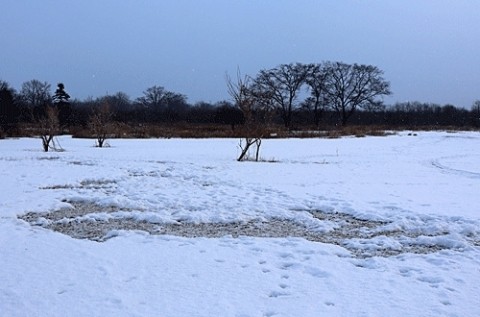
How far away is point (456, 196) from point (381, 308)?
24.0ft

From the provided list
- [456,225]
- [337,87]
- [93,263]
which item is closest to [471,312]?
A: [456,225]

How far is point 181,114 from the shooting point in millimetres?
74812

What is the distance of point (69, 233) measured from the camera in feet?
21.5

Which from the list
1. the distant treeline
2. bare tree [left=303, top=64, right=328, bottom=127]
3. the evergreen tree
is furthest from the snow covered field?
bare tree [left=303, top=64, right=328, bottom=127]

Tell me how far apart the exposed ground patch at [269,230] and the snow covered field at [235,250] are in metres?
0.03

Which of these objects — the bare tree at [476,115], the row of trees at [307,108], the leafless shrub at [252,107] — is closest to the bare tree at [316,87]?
the row of trees at [307,108]

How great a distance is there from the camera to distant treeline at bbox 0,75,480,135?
4546 centimetres

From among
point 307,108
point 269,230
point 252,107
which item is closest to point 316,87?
point 307,108

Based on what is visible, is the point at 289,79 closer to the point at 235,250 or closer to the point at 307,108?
the point at 307,108

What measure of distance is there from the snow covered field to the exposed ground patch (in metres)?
0.03

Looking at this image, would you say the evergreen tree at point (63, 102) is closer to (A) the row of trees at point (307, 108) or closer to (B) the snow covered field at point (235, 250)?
(A) the row of trees at point (307, 108)

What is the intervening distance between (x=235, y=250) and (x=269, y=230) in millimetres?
1313

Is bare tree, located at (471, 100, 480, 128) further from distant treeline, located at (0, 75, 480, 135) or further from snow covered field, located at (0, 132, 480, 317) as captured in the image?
snow covered field, located at (0, 132, 480, 317)

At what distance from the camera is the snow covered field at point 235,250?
4145 mm
